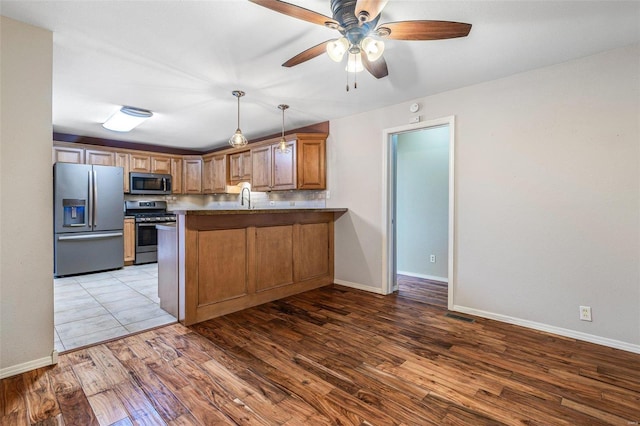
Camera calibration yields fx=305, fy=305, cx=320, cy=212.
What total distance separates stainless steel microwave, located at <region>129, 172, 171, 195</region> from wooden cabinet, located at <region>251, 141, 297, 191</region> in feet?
7.21

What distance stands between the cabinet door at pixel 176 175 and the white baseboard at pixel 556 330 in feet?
18.8

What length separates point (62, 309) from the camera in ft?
10.7

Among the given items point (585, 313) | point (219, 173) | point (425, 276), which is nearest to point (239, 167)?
point (219, 173)

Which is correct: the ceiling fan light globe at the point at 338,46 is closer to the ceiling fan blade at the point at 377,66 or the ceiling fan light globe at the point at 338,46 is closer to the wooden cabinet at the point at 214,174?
the ceiling fan blade at the point at 377,66

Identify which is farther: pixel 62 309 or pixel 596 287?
pixel 62 309

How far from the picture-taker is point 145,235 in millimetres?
5695

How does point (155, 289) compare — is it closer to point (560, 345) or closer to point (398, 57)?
point (398, 57)

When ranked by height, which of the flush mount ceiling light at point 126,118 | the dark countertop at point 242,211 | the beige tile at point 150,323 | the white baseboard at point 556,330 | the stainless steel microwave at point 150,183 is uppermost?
the flush mount ceiling light at point 126,118

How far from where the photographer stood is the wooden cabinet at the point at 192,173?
6.54 metres

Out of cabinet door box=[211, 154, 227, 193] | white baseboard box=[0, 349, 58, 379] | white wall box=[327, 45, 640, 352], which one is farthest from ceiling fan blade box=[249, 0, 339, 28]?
cabinet door box=[211, 154, 227, 193]

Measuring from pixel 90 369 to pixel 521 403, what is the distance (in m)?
2.74

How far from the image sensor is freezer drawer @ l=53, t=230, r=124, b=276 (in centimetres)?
466

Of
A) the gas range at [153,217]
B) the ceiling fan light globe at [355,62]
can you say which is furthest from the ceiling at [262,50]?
the gas range at [153,217]

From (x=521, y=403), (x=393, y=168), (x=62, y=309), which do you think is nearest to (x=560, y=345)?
(x=521, y=403)
